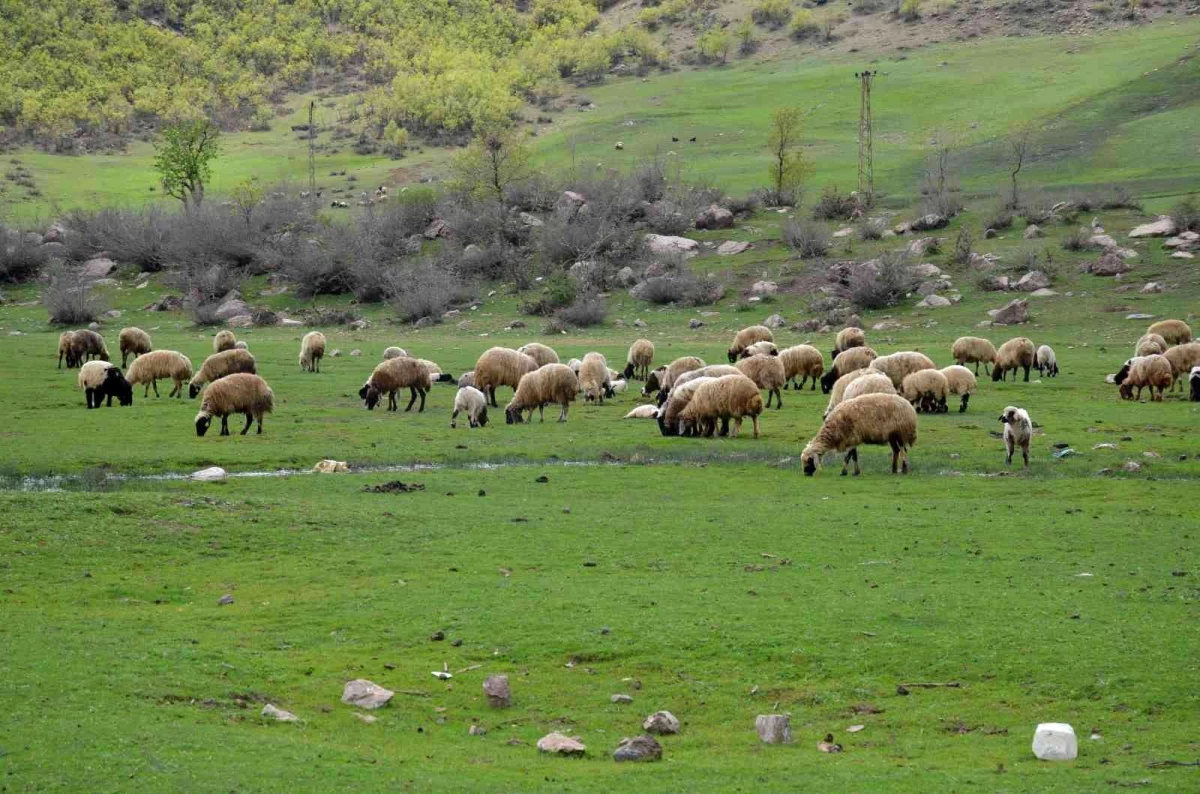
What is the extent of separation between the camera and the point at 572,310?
51.3 m

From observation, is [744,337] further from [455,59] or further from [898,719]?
[455,59]

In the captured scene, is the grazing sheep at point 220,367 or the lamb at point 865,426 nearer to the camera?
the lamb at point 865,426

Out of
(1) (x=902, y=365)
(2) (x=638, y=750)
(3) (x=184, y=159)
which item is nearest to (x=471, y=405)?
(1) (x=902, y=365)

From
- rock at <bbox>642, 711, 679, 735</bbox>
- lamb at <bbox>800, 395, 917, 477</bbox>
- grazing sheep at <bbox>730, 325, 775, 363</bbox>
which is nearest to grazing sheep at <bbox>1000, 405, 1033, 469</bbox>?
lamb at <bbox>800, 395, 917, 477</bbox>

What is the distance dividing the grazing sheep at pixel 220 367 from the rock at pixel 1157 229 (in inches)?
1515

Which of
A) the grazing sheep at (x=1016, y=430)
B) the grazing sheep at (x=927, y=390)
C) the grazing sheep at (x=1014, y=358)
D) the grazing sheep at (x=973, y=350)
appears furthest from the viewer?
the grazing sheep at (x=973, y=350)

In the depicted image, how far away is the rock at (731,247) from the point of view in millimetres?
62000

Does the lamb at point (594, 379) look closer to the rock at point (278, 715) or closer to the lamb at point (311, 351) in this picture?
the lamb at point (311, 351)

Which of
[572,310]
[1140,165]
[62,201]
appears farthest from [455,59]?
[572,310]

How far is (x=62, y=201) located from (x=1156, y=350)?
73517 millimetres

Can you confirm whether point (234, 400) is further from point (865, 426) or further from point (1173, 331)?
point (1173, 331)

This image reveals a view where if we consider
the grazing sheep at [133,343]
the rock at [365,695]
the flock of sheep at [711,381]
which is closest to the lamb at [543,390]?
the flock of sheep at [711,381]

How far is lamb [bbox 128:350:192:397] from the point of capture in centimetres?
3144

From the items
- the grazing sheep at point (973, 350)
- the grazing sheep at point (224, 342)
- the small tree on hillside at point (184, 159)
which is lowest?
the grazing sheep at point (973, 350)
